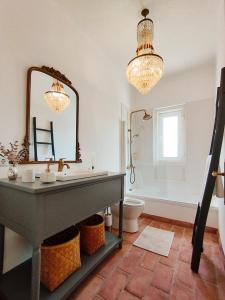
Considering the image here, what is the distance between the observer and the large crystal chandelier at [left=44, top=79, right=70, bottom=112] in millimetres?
1607

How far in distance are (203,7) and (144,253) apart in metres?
2.67

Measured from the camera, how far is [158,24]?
1.89 m

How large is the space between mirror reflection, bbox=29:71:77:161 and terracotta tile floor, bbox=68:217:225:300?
3.78 ft

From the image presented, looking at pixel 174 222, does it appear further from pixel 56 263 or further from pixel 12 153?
pixel 12 153

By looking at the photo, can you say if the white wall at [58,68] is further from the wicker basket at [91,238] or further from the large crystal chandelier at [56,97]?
the wicker basket at [91,238]

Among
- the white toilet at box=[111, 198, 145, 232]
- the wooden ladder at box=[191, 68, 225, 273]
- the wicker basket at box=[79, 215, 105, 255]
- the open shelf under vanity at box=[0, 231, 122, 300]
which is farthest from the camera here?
the white toilet at box=[111, 198, 145, 232]

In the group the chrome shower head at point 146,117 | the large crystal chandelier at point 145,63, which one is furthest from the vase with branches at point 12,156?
the chrome shower head at point 146,117

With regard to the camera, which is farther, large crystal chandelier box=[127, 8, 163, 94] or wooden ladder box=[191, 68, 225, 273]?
large crystal chandelier box=[127, 8, 163, 94]

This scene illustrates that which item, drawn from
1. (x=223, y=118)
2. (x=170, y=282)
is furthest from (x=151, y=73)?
(x=170, y=282)

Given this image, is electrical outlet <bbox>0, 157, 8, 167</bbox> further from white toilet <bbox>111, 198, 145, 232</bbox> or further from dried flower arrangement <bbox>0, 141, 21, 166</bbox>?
white toilet <bbox>111, 198, 145, 232</bbox>

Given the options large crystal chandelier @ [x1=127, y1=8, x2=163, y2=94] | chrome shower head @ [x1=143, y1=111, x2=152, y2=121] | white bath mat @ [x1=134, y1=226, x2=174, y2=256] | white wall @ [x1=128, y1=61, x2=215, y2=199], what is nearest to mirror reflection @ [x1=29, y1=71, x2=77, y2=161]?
large crystal chandelier @ [x1=127, y1=8, x2=163, y2=94]

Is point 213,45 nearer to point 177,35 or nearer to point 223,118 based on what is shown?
point 177,35

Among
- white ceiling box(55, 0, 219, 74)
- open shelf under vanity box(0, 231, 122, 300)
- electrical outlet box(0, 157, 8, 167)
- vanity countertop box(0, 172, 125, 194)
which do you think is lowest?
open shelf under vanity box(0, 231, 122, 300)

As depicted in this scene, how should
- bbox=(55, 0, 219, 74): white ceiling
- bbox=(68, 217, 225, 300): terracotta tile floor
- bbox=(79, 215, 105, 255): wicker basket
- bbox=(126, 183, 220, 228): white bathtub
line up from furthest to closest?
bbox=(126, 183, 220, 228): white bathtub
bbox=(55, 0, 219, 74): white ceiling
bbox=(79, 215, 105, 255): wicker basket
bbox=(68, 217, 225, 300): terracotta tile floor
